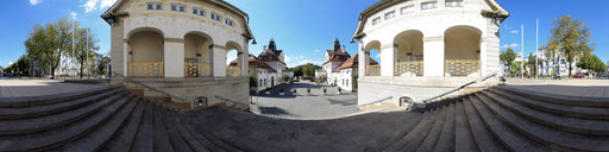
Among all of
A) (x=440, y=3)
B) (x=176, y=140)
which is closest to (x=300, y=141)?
(x=176, y=140)

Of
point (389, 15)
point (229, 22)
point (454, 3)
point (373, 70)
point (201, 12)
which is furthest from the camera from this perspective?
point (373, 70)

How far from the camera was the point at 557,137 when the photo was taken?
299cm

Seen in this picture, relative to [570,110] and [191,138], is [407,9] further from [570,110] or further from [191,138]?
[191,138]

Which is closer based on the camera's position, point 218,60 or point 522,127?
point 522,127

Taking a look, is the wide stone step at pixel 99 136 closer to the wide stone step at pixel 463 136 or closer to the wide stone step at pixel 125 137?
the wide stone step at pixel 125 137

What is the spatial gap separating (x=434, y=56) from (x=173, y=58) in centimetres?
1276

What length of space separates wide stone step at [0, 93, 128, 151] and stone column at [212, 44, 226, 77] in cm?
659

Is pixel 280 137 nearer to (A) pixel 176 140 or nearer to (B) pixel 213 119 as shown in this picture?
(A) pixel 176 140

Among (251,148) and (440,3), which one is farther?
(440,3)

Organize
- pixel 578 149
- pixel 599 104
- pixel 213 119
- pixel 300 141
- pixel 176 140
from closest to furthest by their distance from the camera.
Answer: pixel 578 149
pixel 599 104
pixel 176 140
pixel 300 141
pixel 213 119

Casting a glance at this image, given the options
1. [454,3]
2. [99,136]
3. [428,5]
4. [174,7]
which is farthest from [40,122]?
[454,3]

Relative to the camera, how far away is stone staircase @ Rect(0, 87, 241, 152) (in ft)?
9.29

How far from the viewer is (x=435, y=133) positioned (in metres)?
4.75

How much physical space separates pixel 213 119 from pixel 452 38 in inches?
545
